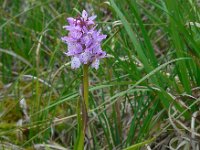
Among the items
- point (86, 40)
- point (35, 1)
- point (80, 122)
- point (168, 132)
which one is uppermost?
point (35, 1)

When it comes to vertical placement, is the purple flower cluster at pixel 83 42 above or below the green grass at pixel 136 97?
above

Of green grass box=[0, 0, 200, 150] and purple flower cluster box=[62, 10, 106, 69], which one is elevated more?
purple flower cluster box=[62, 10, 106, 69]

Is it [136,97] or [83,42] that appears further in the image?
[136,97]

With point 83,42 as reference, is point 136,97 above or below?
below

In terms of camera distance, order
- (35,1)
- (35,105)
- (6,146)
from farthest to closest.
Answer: (35,1)
(35,105)
(6,146)

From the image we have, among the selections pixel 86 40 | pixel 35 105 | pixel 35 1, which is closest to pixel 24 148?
pixel 35 105

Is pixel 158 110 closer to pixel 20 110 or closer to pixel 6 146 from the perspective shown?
pixel 6 146

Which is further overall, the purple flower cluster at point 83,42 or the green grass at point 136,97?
the green grass at point 136,97

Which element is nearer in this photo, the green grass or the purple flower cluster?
the purple flower cluster
